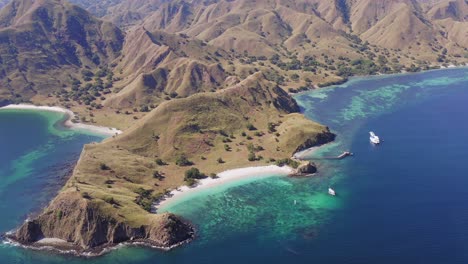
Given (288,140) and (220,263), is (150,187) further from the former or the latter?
(288,140)

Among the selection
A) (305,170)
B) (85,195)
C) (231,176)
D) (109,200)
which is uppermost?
(85,195)

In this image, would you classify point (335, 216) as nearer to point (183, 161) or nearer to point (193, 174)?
point (193, 174)

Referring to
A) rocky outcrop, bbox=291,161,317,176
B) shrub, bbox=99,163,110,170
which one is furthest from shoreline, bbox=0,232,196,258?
rocky outcrop, bbox=291,161,317,176

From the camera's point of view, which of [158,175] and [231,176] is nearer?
[158,175]

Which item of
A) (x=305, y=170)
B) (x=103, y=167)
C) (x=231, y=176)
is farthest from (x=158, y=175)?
(x=305, y=170)

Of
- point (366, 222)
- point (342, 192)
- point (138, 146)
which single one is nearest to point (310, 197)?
point (342, 192)

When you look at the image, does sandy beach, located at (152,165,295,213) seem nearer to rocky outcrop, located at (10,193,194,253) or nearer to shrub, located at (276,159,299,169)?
shrub, located at (276,159,299,169)

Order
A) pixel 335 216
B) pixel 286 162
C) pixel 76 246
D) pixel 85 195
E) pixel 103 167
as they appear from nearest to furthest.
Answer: pixel 76 246, pixel 85 195, pixel 335 216, pixel 103 167, pixel 286 162
